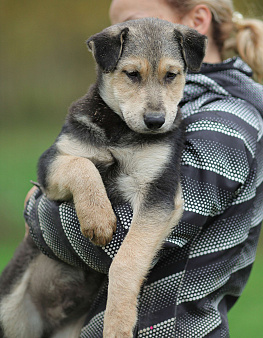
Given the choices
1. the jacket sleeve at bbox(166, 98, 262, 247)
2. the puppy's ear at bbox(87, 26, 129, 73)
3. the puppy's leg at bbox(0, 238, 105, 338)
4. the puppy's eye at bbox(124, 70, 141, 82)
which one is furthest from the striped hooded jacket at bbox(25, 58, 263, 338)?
the puppy's ear at bbox(87, 26, 129, 73)

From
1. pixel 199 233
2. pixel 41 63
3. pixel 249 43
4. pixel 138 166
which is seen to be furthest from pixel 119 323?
pixel 41 63

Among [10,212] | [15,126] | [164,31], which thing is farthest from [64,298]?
[15,126]

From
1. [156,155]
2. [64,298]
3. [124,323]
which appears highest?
[156,155]

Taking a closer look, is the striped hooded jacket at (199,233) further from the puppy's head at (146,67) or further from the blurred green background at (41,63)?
the blurred green background at (41,63)

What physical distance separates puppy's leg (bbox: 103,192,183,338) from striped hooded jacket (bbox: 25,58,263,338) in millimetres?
57

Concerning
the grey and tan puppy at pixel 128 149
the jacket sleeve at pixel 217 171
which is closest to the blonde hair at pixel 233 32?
the grey and tan puppy at pixel 128 149

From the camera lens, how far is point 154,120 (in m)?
2.96

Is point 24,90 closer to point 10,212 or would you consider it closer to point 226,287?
point 10,212

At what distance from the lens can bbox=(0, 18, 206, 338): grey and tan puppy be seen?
2.79 metres

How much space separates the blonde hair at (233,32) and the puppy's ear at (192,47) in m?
0.56

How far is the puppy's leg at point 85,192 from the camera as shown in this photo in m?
2.75

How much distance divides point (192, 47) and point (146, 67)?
34cm

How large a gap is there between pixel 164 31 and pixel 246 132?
75 centimetres

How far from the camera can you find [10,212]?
9414 millimetres
